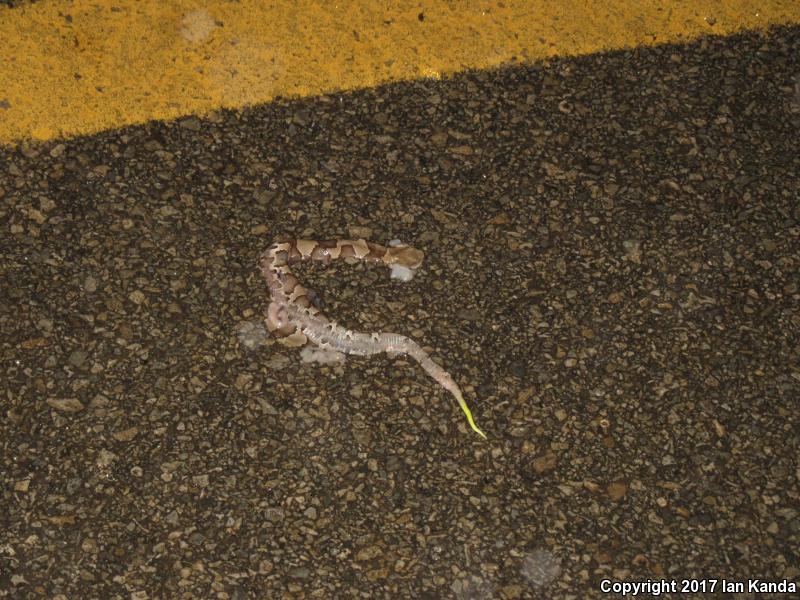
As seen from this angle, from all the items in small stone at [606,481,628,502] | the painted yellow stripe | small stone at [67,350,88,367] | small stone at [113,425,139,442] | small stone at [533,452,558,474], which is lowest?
small stone at [606,481,628,502]

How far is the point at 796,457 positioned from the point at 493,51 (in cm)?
197

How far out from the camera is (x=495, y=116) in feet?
13.4

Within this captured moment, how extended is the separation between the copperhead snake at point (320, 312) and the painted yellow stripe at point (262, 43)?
2.45ft

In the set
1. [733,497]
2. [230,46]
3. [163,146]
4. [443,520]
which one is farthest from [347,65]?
[733,497]

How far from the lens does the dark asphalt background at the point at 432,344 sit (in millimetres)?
3135

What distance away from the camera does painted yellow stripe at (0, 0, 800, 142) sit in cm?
407

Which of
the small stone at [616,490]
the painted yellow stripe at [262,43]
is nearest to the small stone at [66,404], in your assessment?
the painted yellow stripe at [262,43]

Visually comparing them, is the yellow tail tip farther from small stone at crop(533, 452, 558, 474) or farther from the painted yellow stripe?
the painted yellow stripe

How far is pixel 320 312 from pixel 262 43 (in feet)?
4.18

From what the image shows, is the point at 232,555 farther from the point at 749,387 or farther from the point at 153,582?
the point at 749,387

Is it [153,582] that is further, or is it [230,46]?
[230,46]

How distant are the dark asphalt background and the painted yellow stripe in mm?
105

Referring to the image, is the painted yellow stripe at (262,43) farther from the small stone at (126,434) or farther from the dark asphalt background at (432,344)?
the small stone at (126,434)

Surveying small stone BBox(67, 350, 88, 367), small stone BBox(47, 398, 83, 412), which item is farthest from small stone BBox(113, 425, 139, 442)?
small stone BBox(67, 350, 88, 367)
